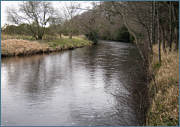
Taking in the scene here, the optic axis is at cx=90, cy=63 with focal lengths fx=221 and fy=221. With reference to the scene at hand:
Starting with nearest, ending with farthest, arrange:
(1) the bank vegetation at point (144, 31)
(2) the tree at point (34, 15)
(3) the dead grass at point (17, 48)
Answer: (1) the bank vegetation at point (144, 31) → (3) the dead grass at point (17, 48) → (2) the tree at point (34, 15)

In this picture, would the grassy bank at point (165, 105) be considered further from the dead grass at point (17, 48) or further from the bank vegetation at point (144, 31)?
the dead grass at point (17, 48)

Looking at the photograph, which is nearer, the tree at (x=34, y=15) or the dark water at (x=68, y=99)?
the dark water at (x=68, y=99)

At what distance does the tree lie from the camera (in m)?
28.2

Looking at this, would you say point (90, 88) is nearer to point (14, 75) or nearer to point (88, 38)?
point (14, 75)

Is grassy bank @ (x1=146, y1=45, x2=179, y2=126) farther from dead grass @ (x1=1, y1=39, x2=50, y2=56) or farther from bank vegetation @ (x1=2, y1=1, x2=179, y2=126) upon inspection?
dead grass @ (x1=1, y1=39, x2=50, y2=56)

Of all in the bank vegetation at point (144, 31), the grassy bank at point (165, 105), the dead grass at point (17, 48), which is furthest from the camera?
the dead grass at point (17, 48)

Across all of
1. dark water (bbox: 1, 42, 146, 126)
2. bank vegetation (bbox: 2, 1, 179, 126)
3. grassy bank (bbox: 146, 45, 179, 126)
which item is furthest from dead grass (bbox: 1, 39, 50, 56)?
grassy bank (bbox: 146, 45, 179, 126)

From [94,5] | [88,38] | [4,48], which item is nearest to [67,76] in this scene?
[94,5]

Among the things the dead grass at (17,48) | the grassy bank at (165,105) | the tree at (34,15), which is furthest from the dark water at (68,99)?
the tree at (34,15)

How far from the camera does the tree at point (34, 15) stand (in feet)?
92.4

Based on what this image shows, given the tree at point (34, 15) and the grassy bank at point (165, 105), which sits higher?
the tree at point (34, 15)

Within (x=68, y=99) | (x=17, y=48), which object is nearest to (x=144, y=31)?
(x=68, y=99)

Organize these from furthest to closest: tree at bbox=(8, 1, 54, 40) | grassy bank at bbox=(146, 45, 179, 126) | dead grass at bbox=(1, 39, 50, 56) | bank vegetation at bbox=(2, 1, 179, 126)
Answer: tree at bbox=(8, 1, 54, 40) < dead grass at bbox=(1, 39, 50, 56) < bank vegetation at bbox=(2, 1, 179, 126) < grassy bank at bbox=(146, 45, 179, 126)

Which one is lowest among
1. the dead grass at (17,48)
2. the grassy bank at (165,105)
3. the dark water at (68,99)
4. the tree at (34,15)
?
the dark water at (68,99)
